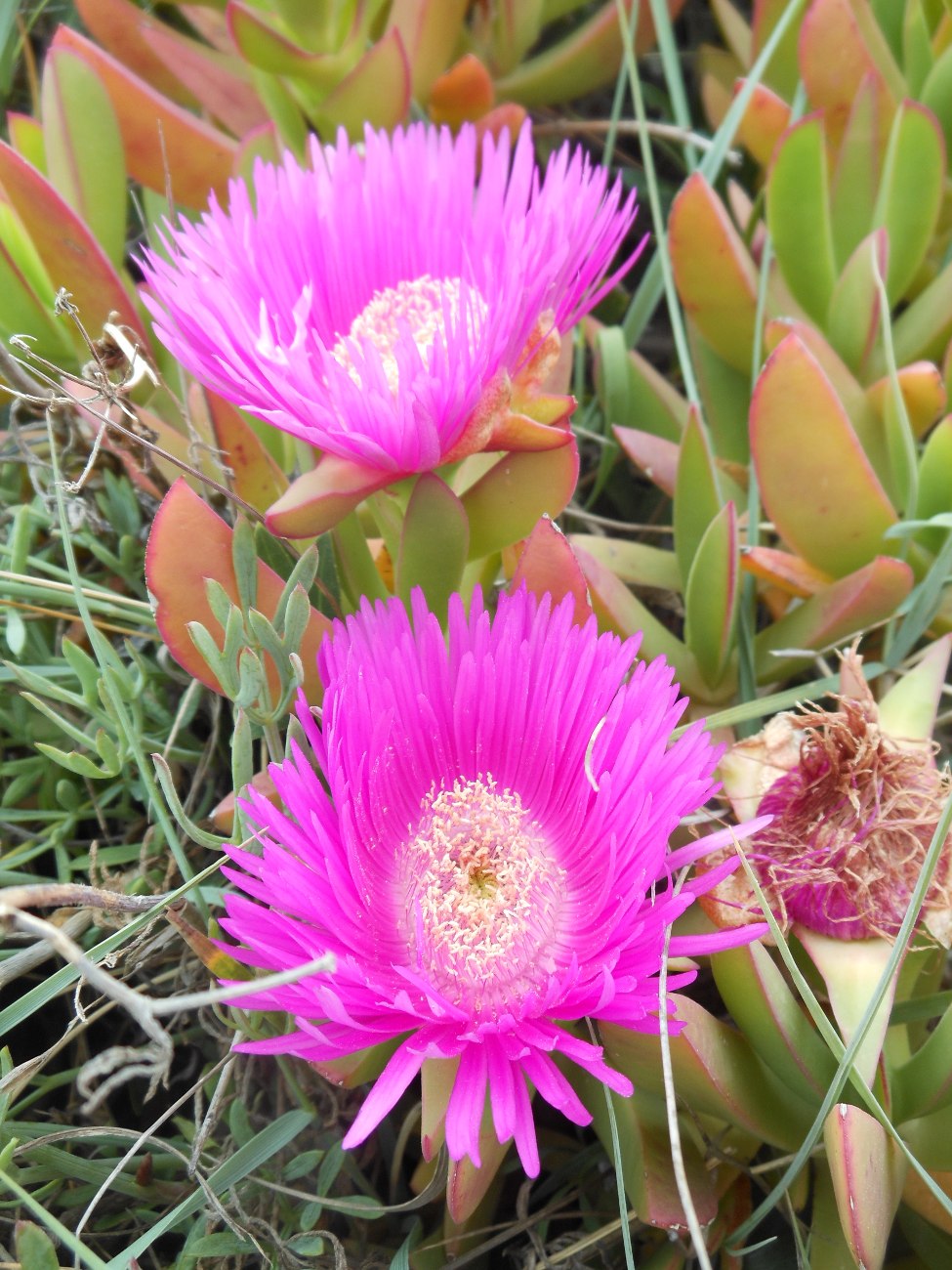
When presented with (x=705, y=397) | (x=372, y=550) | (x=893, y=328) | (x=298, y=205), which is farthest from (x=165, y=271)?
(x=893, y=328)

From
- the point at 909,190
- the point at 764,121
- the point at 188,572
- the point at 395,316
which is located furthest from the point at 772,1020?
the point at 764,121

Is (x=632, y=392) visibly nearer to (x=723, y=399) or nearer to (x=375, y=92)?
(x=723, y=399)

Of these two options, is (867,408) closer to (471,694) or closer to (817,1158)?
(471,694)

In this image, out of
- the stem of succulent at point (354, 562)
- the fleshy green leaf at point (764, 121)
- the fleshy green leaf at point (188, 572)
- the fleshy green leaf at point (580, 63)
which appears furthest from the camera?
the fleshy green leaf at point (580, 63)

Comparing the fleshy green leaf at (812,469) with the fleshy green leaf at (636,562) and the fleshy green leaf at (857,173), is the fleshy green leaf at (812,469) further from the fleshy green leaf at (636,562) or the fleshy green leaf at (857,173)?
the fleshy green leaf at (857,173)

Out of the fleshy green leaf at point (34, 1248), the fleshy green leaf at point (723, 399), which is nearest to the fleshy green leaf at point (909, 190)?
the fleshy green leaf at point (723, 399)
